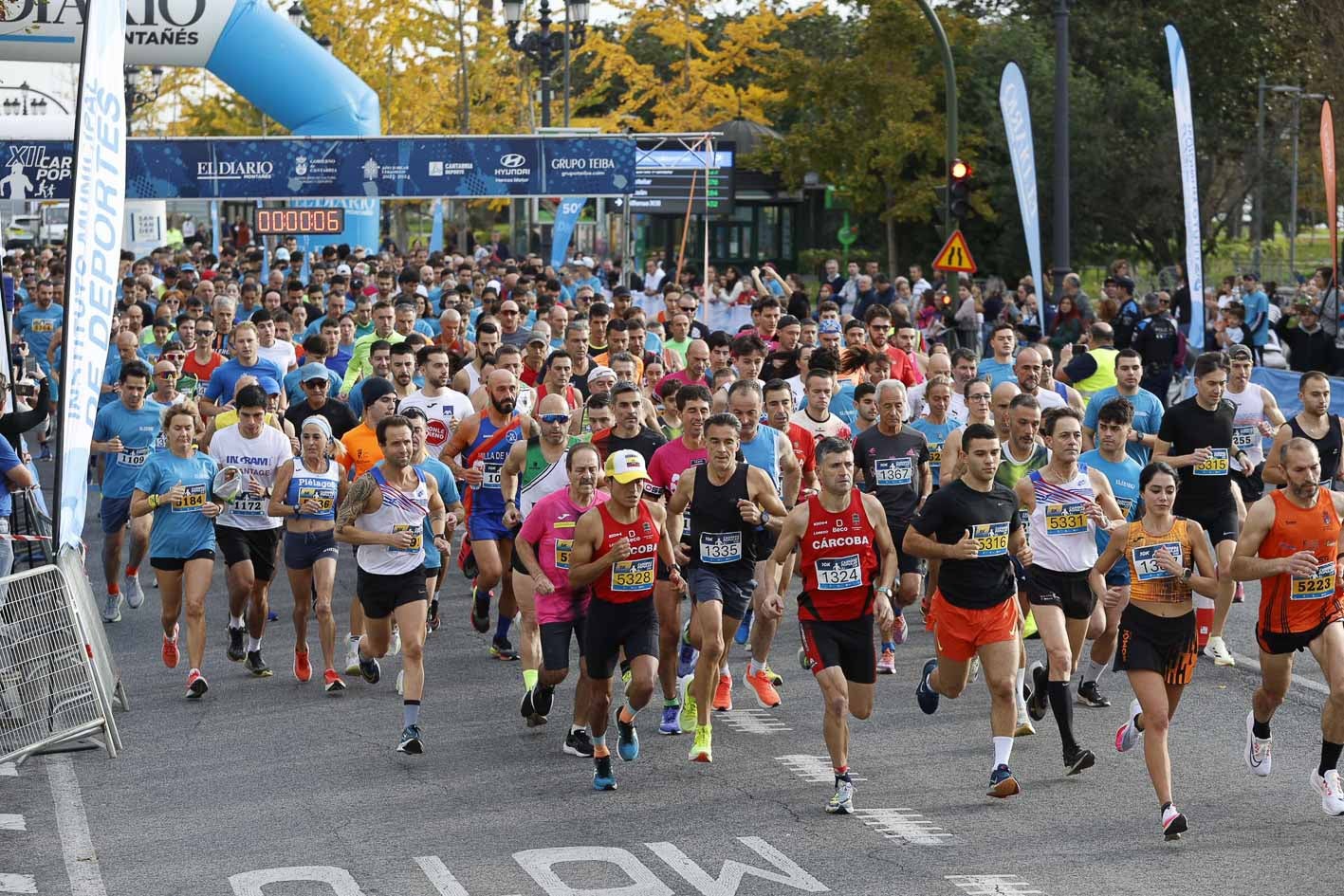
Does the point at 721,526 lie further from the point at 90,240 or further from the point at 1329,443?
the point at 1329,443

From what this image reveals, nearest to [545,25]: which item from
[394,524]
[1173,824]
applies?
[394,524]

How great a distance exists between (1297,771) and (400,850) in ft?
14.8

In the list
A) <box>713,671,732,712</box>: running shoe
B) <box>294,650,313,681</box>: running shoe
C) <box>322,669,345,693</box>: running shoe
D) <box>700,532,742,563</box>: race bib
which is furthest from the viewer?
<box>294,650,313,681</box>: running shoe

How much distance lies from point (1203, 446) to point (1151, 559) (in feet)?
12.2

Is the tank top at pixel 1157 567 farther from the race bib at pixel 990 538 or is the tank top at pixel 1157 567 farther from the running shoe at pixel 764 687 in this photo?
the running shoe at pixel 764 687

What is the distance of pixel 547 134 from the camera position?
102ft

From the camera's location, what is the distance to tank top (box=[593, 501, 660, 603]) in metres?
9.55

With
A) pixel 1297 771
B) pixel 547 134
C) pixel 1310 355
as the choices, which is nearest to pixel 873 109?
pixel 547 134

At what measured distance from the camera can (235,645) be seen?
12.4 meters

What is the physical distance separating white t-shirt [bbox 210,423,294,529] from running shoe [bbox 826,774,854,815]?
468 centimetres

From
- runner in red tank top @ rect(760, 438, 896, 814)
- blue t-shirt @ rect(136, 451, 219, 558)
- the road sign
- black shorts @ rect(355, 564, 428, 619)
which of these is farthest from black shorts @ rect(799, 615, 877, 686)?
the road sign

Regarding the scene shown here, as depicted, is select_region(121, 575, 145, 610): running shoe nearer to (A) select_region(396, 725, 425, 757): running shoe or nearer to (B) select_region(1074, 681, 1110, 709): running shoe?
(A) select_region(396, 725, 425, 757): running shoe

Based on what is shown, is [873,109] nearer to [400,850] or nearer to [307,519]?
[307,519]

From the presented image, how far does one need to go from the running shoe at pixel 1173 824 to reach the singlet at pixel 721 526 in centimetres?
286
